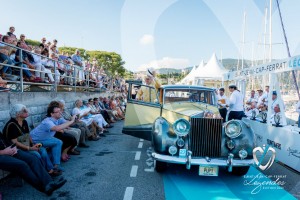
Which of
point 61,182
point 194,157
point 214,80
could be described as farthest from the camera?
point 214,80

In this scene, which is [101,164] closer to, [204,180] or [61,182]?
[61,182]

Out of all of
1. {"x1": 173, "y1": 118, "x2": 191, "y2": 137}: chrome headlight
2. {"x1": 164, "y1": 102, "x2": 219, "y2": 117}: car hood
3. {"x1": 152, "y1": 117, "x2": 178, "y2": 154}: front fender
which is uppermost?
{"x1": 164, "y1": 102, "x2": 219, "y2": 117}: car hood

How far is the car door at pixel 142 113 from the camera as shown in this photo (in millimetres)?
6602

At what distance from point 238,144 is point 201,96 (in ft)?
7.30

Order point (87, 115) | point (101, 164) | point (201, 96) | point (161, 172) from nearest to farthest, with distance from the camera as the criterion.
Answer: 1. point (161, 172)
2. point (101, 164)
3. point (201, 96)
4. point (87, 115)

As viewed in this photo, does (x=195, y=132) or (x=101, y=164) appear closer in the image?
(x=195, y=132)

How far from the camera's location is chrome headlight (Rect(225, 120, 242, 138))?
4724 mm

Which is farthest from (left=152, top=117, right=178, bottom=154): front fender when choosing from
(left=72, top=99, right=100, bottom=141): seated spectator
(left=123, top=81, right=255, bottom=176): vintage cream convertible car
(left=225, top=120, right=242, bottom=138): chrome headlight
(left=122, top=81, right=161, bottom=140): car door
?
(left=72, top=99, right=100, bottom=141): seated spectator

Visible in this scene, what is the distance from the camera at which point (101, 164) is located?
566cm

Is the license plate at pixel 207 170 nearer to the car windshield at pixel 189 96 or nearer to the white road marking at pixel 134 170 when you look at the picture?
the white road marking at pixel 134 170

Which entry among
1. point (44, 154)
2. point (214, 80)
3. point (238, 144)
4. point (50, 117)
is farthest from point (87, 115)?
point (214, 80)

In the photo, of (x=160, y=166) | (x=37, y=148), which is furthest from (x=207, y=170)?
(x=37, y=148)

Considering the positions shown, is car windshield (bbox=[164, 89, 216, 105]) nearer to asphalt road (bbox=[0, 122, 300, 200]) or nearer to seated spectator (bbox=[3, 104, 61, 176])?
asphalt road (bbox=[0, 122, 300, 200])

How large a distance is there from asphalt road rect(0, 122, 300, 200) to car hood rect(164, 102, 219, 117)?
1311mm
